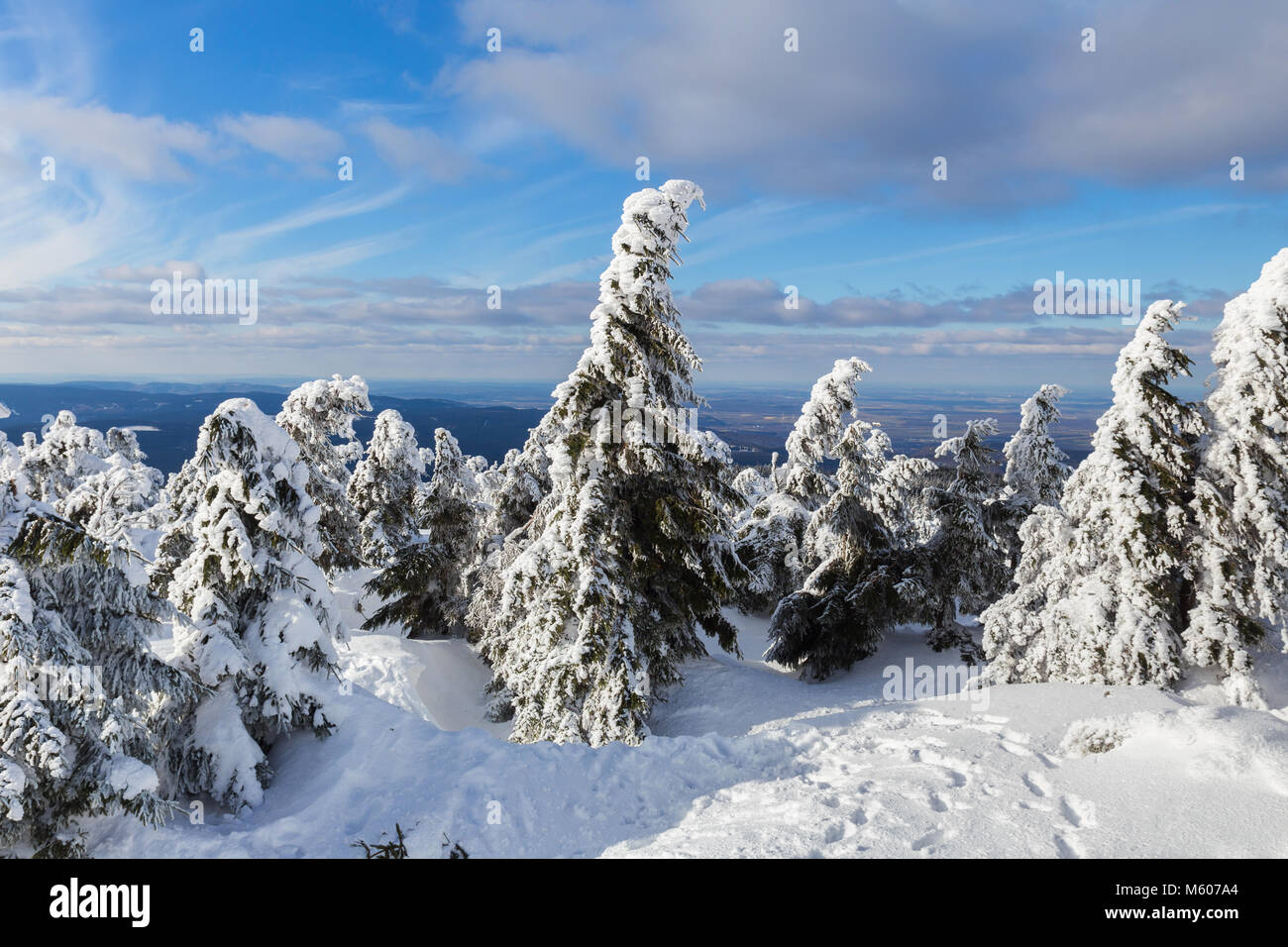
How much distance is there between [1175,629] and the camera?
11797 mm

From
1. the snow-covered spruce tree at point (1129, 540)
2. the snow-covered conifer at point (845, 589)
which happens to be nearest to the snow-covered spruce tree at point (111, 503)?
the snow-covered conifer at point (845, 589)

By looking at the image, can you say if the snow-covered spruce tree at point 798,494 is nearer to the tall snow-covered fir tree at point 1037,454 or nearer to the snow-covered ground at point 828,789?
the tall snow-covered fir tree at point 1037,454

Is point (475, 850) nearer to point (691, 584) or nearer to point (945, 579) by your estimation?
point (691, 584)

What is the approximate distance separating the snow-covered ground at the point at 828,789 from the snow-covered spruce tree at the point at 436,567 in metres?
10.5

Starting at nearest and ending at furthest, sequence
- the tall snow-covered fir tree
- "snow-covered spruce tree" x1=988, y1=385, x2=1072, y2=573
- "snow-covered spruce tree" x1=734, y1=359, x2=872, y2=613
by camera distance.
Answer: "snow-covered spruce tree" x1=988, y1=385, x2=1072, y2=573
the tall snow-covered fir tree
"snow-covered spruce tree" x1=734, y1=359, x2=872, y2=613

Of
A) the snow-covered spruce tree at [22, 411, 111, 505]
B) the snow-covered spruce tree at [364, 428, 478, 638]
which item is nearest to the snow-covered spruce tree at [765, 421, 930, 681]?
the snow-covered spruce tree at [364, 428, 478, 638]

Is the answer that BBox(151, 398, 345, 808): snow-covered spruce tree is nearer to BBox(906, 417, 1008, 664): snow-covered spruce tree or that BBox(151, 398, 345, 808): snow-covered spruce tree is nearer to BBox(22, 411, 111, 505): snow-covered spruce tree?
BBox(906, 417, 1008, 664): snow-covered spruce tree

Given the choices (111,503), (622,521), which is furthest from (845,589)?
(111,503)

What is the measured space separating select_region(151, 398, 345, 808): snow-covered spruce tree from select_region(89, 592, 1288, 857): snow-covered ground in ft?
1.86

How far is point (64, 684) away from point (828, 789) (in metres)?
9.01

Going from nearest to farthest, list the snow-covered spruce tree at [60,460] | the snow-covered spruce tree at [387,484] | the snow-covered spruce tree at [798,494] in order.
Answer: the snow-covered spruce tree at [798,494] → the snow-covered spruce tree at [60,460] → the snow-covered spruce tree at [387,484]

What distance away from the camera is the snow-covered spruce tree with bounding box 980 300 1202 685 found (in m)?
11.5

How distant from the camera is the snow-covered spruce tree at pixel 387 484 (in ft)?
94.8
